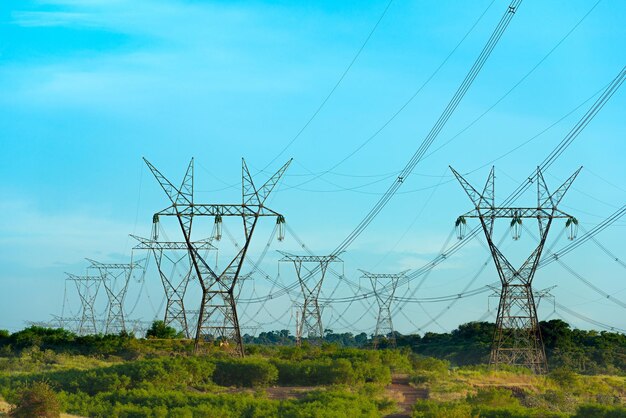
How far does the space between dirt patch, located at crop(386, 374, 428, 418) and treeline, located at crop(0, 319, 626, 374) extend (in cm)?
3008

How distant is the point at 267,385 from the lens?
54.6 metres

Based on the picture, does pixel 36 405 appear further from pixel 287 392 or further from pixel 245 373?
pixel 245 373

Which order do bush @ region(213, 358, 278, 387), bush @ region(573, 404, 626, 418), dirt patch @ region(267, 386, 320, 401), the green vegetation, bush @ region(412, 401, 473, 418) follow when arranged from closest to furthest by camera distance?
bush @ region(412, 401, 473, 418) → bush @ region(573, 404, 626, 418) → the green vegetation → dirt patch @ region(267, 386, 320, 401) → bush @ region(213, 358, 278, 387)

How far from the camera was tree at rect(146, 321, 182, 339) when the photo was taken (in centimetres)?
10556

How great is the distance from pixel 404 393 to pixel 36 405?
76.4ft

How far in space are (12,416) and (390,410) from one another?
16.6 meters

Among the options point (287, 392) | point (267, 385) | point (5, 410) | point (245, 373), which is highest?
point (245, 373)

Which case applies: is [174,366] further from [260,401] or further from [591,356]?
[591,356]

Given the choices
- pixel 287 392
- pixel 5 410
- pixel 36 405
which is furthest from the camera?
pixel 287 392

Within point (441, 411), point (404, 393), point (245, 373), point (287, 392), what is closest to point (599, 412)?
point (441, 411)

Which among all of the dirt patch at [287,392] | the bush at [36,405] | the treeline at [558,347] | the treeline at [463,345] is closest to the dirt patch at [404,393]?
the dirt patch at [287,392]

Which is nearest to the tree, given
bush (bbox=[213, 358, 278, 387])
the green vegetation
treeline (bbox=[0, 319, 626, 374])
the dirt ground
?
treeline (bbox=[0, 319, 626, 374])

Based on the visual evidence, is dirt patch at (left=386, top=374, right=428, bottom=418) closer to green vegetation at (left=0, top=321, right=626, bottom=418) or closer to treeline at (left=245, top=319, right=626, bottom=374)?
green vegetation at (left=0, top=321, right=626, bottom=418)

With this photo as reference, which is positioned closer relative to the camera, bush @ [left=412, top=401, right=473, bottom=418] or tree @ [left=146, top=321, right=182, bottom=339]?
bush @ [left=412, top=401, right=473, bottom=418]
